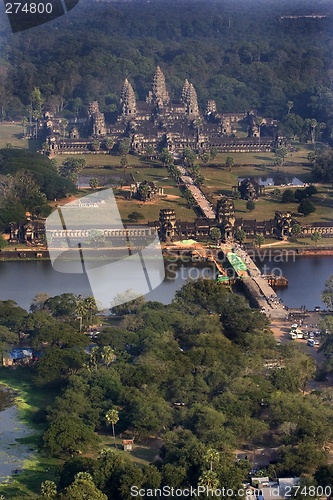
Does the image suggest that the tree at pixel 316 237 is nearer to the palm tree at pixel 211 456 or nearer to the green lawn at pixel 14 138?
the palm tree at pixel 211 456

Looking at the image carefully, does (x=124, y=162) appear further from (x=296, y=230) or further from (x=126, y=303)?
(x=126, y=303)

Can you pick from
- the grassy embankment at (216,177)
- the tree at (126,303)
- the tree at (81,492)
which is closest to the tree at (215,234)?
the grassy embankment at (216,177)

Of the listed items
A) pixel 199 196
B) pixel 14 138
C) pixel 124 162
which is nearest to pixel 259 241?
pixel 199 196

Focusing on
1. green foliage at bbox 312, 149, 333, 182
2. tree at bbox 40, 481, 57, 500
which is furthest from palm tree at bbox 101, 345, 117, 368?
green foliage at bbox 312, 149, 333, 182

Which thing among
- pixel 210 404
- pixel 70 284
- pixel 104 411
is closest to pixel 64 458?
pixel 104 411

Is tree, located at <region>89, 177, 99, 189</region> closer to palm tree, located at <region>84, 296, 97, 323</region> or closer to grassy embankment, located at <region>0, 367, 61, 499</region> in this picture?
palm tree, located at <region>84, 296, 97, 323</region>

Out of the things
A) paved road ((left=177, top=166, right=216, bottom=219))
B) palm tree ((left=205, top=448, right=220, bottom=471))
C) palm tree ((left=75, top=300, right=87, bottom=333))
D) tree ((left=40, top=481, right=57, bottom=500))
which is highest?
palm tree ((left=75, top=300, right=87, bottom=333))

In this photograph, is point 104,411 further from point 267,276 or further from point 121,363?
point 267,276
